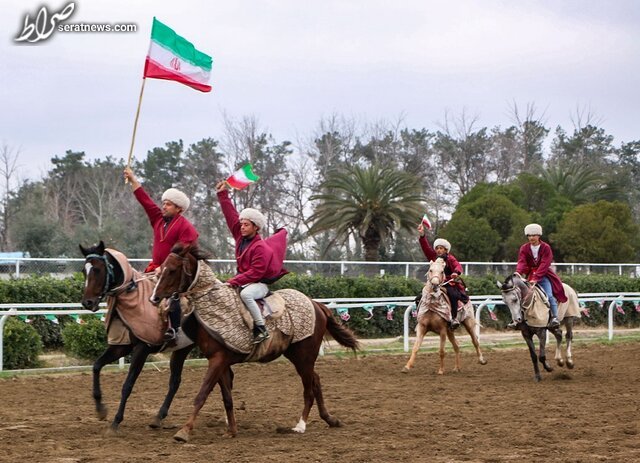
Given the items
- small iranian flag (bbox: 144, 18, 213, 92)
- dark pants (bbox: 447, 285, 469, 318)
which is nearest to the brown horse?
dark pants (bbox: 447, 285, 469, 318)

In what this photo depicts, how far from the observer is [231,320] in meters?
8.48

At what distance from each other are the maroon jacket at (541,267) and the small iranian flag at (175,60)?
5.92 m

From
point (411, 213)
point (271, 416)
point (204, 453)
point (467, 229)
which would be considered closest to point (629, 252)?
point (467, 229)

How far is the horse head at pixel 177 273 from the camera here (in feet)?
26.3

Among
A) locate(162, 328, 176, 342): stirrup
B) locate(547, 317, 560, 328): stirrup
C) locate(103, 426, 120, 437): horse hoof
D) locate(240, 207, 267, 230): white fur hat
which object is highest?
locate(240, 207, 267, 230): white fur hat

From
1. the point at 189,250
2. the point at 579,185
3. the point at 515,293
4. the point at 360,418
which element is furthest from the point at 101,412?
the point at 579,185

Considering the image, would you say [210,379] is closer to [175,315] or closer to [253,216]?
[175,315]

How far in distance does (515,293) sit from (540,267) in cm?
63

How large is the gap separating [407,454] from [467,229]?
24.7 m

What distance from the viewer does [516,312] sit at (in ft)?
45.4

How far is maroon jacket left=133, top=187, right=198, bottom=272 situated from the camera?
30.2 ft

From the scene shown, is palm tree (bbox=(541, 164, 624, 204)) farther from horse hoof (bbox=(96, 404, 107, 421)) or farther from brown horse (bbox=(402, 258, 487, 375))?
horse hoof (bbox=(96, 404, 107, 421))

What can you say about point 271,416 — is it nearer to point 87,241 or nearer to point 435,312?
point 435,312

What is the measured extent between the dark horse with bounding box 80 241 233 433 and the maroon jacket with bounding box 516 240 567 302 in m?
6.61
